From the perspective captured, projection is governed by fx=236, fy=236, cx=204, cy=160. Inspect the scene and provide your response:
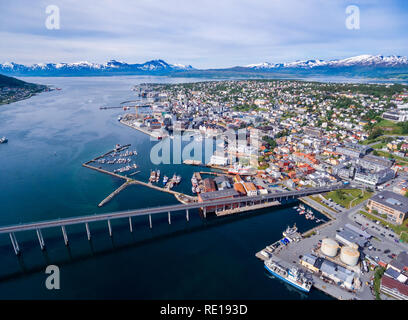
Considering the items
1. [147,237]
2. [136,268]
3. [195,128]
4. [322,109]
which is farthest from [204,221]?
[322,109]

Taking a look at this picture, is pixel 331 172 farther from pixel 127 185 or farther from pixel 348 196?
pixel 127 185

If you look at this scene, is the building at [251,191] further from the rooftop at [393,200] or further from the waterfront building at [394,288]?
the waterfront building at [394,288]

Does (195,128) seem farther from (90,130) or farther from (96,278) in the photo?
(96,278)

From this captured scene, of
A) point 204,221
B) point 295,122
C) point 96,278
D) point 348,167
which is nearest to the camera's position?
point 96,278

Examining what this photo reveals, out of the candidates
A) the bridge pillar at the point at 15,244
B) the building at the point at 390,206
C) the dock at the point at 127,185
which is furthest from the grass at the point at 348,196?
the bridge pillar at the point at 15,244

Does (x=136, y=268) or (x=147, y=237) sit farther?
(x=147, y=237)

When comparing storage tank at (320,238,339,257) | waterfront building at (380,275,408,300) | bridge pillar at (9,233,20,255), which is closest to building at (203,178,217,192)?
storage tank at (320,238,339,257)
